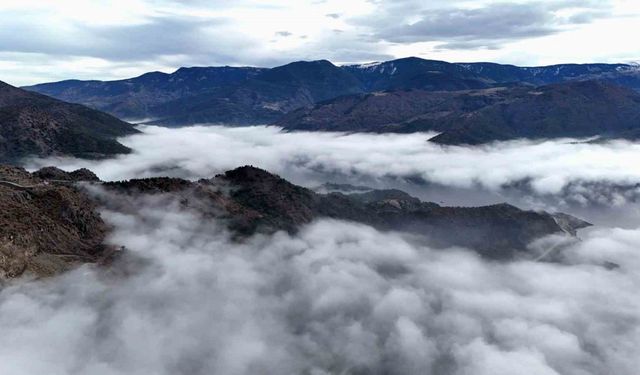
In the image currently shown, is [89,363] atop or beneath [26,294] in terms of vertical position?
beneath

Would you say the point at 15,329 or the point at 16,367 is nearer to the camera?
the point at 16,367

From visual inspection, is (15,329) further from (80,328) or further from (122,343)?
(122,343)

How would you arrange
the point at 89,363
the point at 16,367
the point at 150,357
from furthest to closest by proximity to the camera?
1. the point at 150,357
2. the point at 89,363
3. the point at 16,367

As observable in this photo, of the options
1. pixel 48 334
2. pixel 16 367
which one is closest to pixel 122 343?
pixel 48 334

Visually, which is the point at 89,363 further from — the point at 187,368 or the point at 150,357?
the point at 187,368

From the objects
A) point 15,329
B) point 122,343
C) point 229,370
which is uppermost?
point 15,329

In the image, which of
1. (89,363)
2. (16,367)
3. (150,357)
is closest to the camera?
(16,367)

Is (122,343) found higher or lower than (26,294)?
lower

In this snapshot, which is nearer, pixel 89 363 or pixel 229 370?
pixel 89 363
